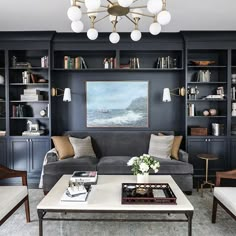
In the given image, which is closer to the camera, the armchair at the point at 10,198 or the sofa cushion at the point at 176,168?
the armchair at the point at 10,198

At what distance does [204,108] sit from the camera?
4949 mm

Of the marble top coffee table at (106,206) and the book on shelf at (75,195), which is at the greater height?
the book on shelf at (75,195)

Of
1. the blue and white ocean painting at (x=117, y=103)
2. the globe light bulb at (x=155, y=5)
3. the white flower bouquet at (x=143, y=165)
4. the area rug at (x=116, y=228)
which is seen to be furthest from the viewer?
the blue and white ocean painting at (x=117, y=103)

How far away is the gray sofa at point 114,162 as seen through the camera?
3865 millimetres

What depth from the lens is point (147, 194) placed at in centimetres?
257

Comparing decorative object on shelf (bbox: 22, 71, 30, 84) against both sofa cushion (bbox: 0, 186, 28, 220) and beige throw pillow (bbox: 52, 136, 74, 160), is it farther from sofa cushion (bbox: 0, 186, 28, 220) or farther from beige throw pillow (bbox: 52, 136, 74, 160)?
sofa cushion (bbox: 0, 186, 28, 220)

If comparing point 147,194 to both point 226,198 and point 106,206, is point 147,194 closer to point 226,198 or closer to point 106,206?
point 106,206

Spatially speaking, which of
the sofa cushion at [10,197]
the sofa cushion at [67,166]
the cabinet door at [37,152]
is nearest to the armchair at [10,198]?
the sofa cushion at [10,197]

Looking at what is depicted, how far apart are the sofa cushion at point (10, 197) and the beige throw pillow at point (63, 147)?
134 centimetres

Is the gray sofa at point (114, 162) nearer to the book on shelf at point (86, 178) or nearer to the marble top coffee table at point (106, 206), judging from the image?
the book on shelf at point (86, 178)

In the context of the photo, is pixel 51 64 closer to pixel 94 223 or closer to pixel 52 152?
pixel 52 152

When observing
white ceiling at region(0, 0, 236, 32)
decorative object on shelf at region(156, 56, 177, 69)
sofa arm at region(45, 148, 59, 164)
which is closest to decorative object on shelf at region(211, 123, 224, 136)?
decorative object on shelf at region(156, 56, 177, 69)

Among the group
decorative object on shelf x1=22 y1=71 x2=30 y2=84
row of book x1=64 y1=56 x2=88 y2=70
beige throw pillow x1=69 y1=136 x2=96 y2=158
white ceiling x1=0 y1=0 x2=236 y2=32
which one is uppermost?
white ceiling x1=0 y1=0 x2=236 y2=32

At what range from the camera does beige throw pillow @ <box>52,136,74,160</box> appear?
4.21 m
